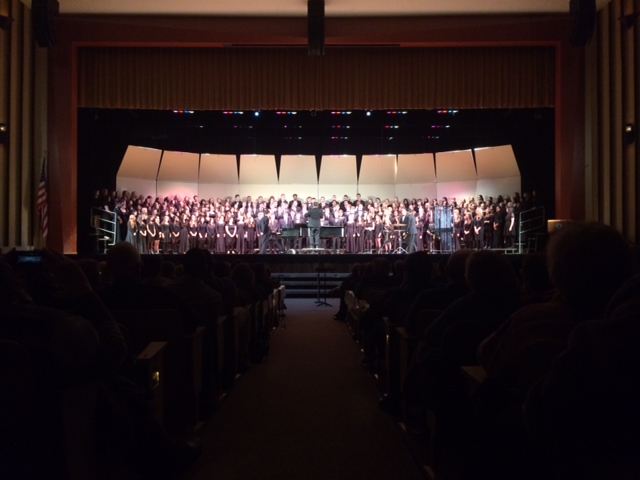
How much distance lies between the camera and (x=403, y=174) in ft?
55.7

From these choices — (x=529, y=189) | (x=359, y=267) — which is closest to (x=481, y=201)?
(x=529, y=189)

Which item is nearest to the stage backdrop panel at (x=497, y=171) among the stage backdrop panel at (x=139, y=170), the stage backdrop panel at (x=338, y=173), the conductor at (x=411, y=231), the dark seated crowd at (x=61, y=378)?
the conductor at (x=411, y=231)

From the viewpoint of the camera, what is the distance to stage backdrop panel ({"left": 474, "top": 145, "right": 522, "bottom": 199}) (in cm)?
1527

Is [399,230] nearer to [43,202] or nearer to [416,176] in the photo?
[416,176]

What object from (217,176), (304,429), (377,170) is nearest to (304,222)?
(377,170)

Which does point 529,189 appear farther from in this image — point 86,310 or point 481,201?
point 86,310

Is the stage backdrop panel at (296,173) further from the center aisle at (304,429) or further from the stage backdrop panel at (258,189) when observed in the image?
the center aisle at (304,429)

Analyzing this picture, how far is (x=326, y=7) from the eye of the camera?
11258 millimetres

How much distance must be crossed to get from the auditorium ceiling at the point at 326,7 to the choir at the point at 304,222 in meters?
4.37

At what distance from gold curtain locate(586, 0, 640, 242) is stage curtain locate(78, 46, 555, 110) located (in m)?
1.05

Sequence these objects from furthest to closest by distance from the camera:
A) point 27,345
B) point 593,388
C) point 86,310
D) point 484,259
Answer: point 484,259, point 86,310, point 27,345, point 593,388

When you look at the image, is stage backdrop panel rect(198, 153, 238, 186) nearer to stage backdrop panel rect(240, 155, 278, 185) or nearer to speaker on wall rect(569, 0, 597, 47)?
stage backdrop panel rect(240, 155, 278, 185)

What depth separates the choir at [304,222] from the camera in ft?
48.1

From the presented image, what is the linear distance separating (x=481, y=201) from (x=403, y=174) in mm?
2782
